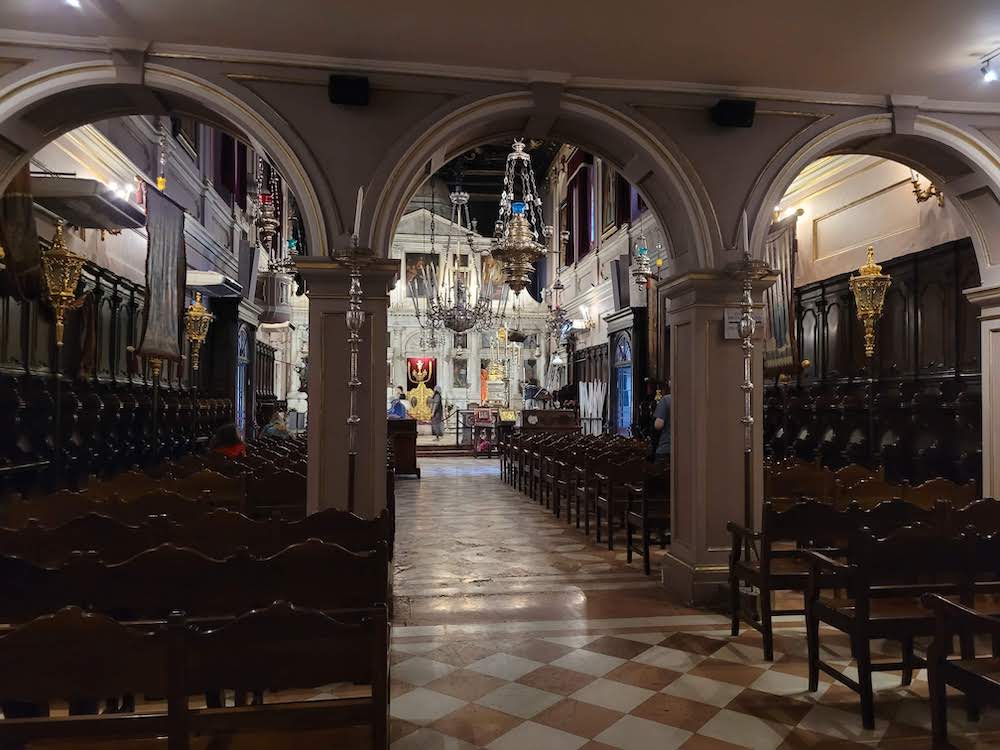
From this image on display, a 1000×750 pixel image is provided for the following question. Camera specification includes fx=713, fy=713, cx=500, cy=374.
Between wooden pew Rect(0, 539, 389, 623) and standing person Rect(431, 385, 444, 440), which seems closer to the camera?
wooden pew Rect(0, 539, 389, 623)

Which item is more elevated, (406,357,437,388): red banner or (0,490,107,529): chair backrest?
(406,357,437,388): red banner

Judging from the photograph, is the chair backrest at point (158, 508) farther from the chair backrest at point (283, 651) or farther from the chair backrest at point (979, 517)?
the chair backrest at point (979, 517)

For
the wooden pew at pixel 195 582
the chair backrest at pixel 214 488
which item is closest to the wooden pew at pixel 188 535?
the wooden pew at pixel 195 582

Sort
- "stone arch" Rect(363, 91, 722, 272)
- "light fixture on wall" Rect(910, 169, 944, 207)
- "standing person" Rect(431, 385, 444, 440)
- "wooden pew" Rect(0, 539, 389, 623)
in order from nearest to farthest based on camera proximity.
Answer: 1. "wooden pew" Rect(0, 539, 389, 623)
2. "stone arch" Rect(363, 91, 722, 272)
3. "light fixture on wall" Rect(910, 169, 944, 207)
4. "standing person" Rect(431, 385, 444, 440)

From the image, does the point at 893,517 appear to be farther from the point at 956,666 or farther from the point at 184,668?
the point at 184,668

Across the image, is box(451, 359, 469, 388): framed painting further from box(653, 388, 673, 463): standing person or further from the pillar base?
the pillar base

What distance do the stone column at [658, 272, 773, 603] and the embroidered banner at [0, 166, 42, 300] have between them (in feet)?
16.2

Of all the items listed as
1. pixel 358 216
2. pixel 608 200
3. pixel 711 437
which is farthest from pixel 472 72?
pixel 608 200

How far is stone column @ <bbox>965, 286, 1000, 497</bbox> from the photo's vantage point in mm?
5762

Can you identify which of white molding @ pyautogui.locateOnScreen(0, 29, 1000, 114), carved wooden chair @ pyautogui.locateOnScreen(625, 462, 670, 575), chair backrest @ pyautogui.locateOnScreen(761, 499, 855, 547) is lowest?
carved wooden chair @ pyautogui.locateOnScreen(625, 462, 670, 575)

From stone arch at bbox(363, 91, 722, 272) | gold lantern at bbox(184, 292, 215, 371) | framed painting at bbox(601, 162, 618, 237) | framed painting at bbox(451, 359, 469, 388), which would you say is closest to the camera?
stone arch at bbox(363, 91, 722, 272)

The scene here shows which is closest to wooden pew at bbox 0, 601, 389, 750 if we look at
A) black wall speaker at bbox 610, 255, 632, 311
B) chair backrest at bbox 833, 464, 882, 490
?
chair backrest at bbox 833, 464, 882, 490

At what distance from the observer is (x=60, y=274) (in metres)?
5.89

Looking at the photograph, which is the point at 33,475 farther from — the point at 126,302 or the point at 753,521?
the point at 753,521
